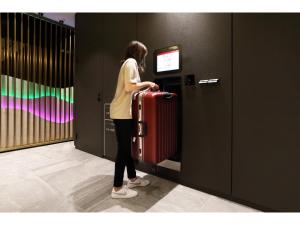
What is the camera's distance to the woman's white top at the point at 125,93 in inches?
63.5

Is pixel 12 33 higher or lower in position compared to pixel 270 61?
higher

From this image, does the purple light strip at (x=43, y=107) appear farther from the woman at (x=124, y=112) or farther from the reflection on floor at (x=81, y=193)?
the woman at (x=124, y=112)

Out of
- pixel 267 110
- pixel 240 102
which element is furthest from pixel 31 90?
pixel 267 110

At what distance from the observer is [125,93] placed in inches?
65.9

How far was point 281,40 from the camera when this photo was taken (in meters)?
1.37

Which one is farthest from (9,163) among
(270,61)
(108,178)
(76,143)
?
(270,61)

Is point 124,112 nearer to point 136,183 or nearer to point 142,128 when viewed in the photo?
point 142,128

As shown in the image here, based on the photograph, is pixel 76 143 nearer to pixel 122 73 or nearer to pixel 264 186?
pixel 122 73

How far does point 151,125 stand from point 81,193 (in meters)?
0.97

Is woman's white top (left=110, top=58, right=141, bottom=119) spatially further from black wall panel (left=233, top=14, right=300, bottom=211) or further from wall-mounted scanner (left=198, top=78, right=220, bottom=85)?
black wall panel (left=233, top=14, right=300, bottom=211)

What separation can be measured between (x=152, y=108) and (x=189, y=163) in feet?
2.51
